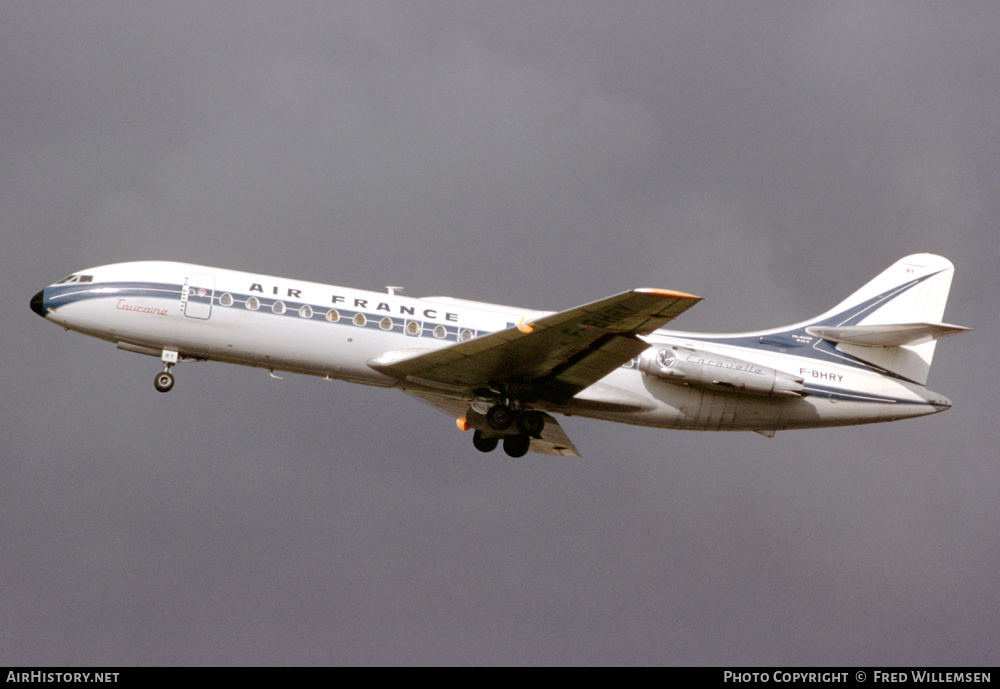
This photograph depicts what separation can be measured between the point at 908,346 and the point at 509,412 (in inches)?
378

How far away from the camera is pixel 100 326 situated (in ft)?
100

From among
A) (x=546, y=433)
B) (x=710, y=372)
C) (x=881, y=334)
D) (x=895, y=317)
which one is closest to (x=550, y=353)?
(x=710, y=372)

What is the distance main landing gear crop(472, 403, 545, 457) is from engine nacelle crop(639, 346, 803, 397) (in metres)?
2.90

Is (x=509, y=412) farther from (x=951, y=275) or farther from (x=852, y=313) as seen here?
(x=951, y=275)

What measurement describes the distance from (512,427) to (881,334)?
875 cm

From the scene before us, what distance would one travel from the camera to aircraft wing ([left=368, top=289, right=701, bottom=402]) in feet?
88.9

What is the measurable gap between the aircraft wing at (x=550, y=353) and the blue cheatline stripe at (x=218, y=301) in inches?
35.1

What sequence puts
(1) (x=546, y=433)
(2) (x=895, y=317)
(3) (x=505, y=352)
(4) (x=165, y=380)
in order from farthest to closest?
(1) (x=546, y=433) → (2) (x=895, y=317) → (4) (x=165, y=380) → (3) (x=505, y=352)

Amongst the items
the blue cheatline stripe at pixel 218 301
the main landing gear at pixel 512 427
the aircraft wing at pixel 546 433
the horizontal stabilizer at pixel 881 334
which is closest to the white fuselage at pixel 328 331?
the blue cheatline stripe at pixel 218 301

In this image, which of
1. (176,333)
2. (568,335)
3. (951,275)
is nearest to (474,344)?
(568,335)

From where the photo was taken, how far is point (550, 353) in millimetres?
29719

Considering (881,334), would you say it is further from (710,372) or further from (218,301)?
(218,301)

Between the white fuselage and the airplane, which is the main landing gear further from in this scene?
the white fuselage

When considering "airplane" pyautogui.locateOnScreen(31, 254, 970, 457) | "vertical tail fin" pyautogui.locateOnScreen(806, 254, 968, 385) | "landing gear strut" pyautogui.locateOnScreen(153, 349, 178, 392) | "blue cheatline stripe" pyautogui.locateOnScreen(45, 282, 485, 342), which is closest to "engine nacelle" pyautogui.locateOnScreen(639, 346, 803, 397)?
"airplane" pyautogui.locateOnScreen(31, 254, 970, 457)
